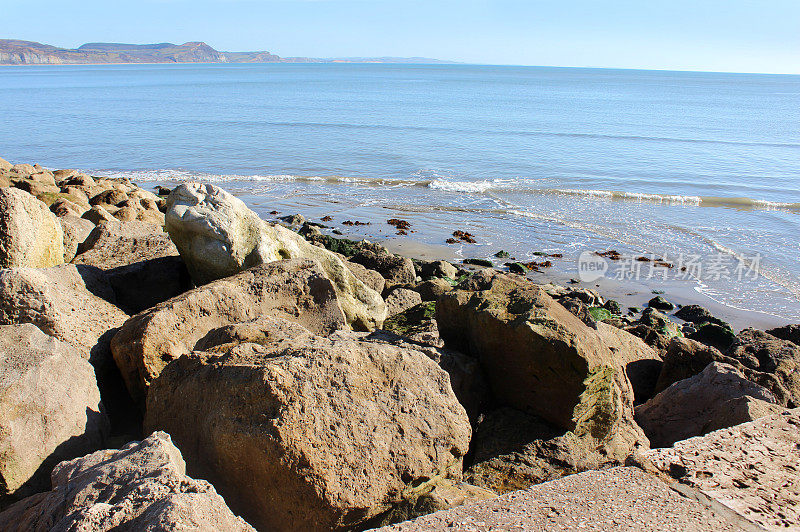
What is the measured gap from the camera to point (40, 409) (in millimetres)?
2967

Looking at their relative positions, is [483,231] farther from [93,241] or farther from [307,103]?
[307,103]

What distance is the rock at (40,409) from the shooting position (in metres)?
2.84

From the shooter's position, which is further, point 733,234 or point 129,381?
point 733,234

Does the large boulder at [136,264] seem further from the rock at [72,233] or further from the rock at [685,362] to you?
the rock at [685,362]

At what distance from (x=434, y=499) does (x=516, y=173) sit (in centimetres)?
1977

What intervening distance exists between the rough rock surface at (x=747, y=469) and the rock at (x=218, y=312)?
8.01 feet

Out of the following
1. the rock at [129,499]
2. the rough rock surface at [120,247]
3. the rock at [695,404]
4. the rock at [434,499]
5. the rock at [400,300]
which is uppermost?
the rock at [129,499]

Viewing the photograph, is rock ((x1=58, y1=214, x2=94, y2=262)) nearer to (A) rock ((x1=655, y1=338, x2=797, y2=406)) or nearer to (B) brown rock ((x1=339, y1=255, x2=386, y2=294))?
(B) brown rock ((x1=339, y1=255, x2=386, y2=294))

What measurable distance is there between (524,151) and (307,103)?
28628 mm

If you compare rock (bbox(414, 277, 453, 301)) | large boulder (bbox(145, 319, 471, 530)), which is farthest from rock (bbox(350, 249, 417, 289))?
large boulder (bbox(145, 319, 471, 530))

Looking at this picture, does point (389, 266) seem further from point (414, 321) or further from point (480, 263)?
point (414, 321)

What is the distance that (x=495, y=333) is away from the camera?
370cm

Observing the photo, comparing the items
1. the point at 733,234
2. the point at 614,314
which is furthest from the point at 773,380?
the point at 733,234

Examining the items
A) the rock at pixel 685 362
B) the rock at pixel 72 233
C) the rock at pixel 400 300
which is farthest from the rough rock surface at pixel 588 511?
the rock at pixel 72 233
